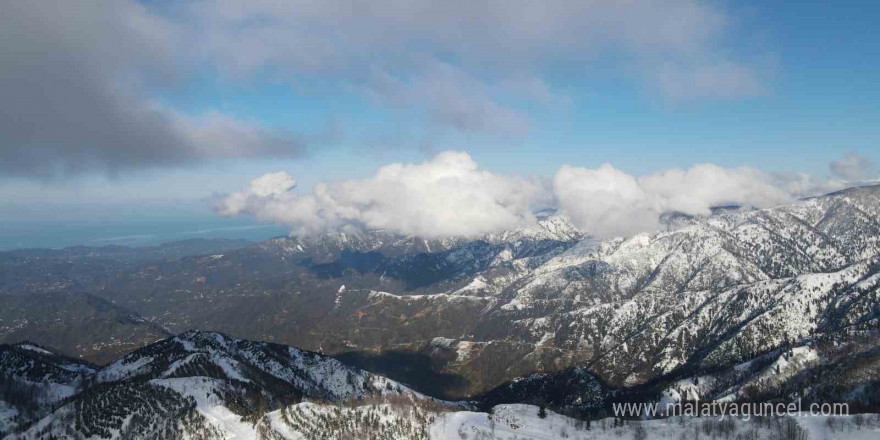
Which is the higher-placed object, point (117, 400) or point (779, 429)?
point (117, 400)

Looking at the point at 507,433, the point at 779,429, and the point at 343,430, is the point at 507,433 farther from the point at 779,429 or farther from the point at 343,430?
the point at 779,429

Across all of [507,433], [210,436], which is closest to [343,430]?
[210,436]

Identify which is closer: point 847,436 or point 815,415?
point 847,436

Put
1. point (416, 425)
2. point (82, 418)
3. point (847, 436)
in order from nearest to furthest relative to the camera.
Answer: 1. point (847, 436)
2. point (82, 418)
3. point (416, 425)

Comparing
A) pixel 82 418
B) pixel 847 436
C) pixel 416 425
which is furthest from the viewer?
pixel 416 425

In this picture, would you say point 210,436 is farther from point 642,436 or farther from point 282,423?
point 642,436

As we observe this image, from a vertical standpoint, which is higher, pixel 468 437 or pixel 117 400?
pixel 117 400

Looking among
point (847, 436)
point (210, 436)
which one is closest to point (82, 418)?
point (210, 436)

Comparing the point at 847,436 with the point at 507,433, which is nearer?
the point at 847,436
